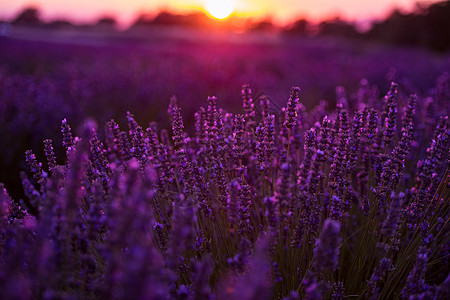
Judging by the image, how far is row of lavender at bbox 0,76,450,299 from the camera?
1.17 metres

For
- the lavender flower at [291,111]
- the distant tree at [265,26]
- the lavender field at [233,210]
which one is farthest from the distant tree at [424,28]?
the distant tree at [265,26]

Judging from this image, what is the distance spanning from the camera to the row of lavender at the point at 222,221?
117 cm

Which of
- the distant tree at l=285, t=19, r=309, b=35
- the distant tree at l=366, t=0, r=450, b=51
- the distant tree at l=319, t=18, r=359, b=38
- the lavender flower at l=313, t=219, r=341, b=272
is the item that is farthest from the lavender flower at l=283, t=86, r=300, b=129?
the distant tree at l=285, t=19, r=309, b=35

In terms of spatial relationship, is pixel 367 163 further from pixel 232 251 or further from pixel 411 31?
pixel 411 31

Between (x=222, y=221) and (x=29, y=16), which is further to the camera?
(x=29, y=16)

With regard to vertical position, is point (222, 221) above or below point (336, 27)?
below

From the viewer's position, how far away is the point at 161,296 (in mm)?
1070

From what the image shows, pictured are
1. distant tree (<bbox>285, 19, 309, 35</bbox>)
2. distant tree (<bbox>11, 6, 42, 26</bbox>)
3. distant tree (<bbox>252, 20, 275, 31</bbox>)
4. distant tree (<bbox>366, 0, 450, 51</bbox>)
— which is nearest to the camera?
distant tree (<bbox>366, 0, 450, 51</bbox>)

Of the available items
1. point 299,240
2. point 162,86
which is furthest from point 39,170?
point 162,86

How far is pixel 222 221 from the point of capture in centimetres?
211

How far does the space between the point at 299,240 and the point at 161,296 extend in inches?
36.8

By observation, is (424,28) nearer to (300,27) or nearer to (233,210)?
(233,210)

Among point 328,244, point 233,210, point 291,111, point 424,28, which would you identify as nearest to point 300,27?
point 424,28

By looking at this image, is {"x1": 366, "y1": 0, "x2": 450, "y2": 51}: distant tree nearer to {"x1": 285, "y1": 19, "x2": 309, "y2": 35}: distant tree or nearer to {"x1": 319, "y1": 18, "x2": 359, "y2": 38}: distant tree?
{"x1": 319, "y1": 18, "x2": 359, "y2": 38}: distant tree
